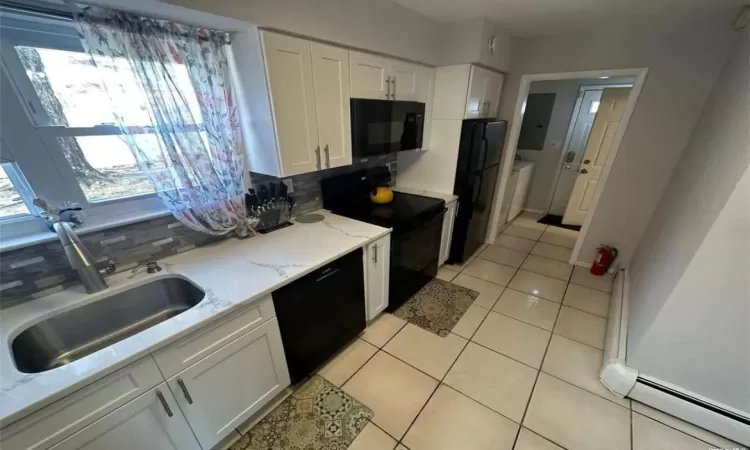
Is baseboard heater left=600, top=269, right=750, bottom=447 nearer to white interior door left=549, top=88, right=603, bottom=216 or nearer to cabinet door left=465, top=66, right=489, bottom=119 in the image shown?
cabinet door left=465, top=66, right=489, bottom=119

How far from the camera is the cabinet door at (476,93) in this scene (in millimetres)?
2285

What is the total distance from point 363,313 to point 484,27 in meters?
2.41

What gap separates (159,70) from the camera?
126 cm

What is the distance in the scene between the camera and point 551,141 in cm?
407

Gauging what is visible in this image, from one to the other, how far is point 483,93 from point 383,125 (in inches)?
47.6

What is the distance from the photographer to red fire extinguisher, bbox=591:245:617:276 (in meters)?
2.76

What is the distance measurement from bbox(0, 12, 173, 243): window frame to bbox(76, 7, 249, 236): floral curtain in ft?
0.37

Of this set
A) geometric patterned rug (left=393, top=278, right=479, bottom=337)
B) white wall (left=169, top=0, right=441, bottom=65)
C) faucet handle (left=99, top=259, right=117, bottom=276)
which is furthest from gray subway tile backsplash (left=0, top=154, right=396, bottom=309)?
geometric patterned rug (left=393, top=278, right=479, bottom=337)

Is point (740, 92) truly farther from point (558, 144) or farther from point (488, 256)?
point (558, 144)

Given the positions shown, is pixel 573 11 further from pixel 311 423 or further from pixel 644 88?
pixel 311 423

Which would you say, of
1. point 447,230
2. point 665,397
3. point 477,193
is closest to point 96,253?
point 447,230

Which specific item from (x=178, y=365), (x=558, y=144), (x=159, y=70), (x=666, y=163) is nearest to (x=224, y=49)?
(x=159, y=70)

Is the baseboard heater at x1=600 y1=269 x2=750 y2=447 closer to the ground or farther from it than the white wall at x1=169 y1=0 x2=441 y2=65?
closer to the ground

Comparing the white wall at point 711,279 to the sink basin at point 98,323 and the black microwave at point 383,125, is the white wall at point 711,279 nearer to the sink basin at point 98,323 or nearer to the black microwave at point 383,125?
the black microwave at point 383,125
